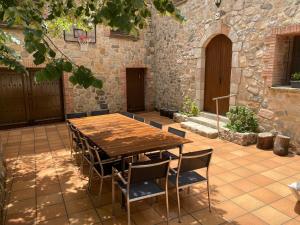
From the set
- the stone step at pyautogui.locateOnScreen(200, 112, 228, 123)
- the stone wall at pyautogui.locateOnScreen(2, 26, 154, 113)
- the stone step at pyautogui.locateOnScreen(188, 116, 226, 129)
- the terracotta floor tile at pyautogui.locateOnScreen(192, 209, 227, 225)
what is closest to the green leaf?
the terracotta floor tile at pyautogui.locateOnScreen(192, 209, 227, 225)

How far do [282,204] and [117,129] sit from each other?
2.61 m

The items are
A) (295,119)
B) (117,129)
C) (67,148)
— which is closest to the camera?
(117,129)

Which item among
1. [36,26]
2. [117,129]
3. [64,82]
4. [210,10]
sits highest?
[210,10]

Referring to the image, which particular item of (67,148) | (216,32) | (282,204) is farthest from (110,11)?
(216,32)

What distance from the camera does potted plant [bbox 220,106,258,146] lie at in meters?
5.13

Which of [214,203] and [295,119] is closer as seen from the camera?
[214,203]

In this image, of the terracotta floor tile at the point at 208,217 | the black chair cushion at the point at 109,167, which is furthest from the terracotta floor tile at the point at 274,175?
the black chair cushion at the point at 109,167

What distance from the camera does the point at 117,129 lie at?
13.2 ft

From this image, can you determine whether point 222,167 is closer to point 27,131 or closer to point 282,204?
point 282,204

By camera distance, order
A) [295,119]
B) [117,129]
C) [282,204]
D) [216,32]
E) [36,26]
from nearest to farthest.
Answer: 1. [36,26]
2. [282,204]
3. [117,129]
4. [295,119]
5. [216,32]

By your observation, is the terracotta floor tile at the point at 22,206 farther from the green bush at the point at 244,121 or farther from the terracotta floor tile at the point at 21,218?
the green bush at the point at 244,121

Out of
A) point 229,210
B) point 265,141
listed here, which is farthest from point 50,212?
point 265,141

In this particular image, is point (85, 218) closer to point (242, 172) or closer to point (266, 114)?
point (242, 172)

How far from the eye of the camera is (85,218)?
2709mm
